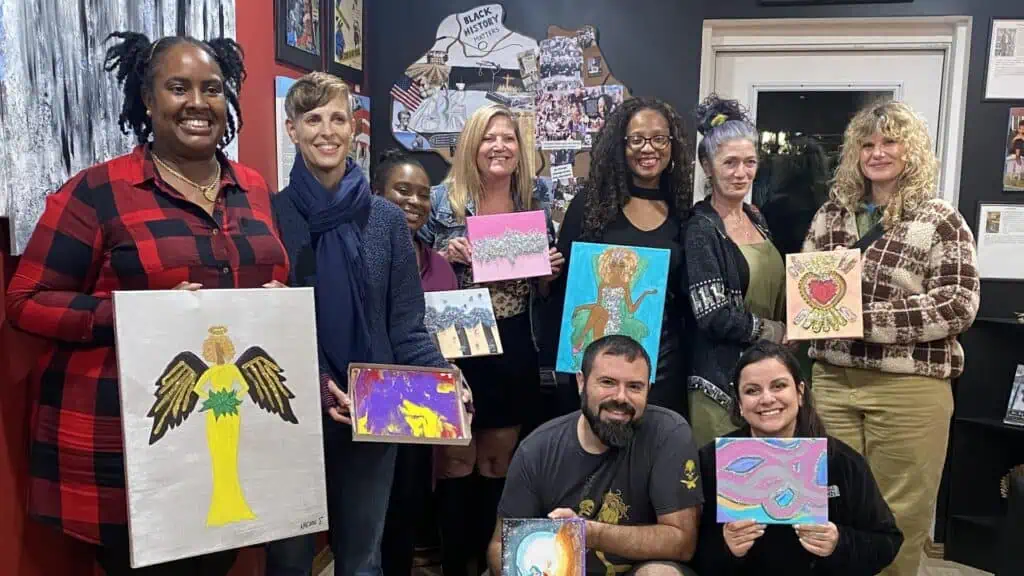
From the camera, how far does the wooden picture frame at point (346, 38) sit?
2896mm

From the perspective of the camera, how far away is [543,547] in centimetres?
151

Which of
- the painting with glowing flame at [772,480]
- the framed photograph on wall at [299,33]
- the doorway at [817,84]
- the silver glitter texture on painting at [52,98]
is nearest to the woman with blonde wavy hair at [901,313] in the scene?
the painting with glowing flame at [772,480]

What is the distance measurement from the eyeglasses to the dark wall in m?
1.12

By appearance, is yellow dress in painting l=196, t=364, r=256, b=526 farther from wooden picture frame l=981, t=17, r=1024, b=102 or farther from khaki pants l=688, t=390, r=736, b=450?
wooden picture frame l=981, t=17, r=1024, b=102

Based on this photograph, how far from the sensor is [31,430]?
139 cm

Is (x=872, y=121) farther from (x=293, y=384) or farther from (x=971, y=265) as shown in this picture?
(x=293, y=384)

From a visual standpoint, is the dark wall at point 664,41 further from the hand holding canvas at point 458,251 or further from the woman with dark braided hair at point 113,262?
the woman with dark braided hair at point 113,262

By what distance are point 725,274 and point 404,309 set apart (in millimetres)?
940

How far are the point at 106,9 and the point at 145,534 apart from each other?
1.19 metres

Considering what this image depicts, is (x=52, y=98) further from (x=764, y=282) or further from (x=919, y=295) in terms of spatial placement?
(x=919, y=295)

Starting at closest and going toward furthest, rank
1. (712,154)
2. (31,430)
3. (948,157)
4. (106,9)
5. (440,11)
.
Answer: (31,430) < (106,9) < (712,154) < (948,157) < (440,11)

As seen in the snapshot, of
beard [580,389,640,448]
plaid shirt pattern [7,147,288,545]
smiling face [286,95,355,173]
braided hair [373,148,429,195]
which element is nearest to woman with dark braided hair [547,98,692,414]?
beard [580,389,640,448]

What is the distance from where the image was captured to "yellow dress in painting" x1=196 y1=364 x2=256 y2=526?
4.45 feet

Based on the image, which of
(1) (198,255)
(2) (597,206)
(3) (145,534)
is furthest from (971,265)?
(3) (145,534)
